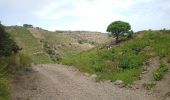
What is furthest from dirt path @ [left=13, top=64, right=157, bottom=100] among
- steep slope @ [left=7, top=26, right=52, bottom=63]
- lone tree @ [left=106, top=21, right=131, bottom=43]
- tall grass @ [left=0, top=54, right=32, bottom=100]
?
steep slope @ [left=7, top=26, right=52, bottom=63]

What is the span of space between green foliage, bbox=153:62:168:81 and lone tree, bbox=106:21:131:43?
1219 cm

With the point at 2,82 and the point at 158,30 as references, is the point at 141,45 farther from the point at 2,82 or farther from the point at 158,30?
the point at 2,82

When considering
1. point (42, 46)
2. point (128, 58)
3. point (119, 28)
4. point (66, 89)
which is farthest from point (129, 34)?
point (42, 46)

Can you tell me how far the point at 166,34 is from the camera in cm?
3806

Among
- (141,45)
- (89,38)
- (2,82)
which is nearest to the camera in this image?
(2,82)

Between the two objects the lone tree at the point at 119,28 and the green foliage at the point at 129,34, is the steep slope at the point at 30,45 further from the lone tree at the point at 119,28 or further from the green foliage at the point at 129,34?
the green foliage at the point at 129,34

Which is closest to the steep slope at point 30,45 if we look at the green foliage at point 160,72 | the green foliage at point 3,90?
the green foliage at point 160,72

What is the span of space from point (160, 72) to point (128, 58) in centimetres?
634

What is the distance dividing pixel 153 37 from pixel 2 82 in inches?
1008

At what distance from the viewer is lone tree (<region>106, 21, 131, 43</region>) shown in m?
39.0

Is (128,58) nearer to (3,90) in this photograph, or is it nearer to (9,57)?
(9,57)

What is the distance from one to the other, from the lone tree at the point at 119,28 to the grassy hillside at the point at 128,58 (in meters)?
1.61

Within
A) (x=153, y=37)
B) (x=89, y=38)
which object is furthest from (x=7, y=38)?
(x=89, y=38)

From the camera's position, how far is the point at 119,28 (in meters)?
39.1
